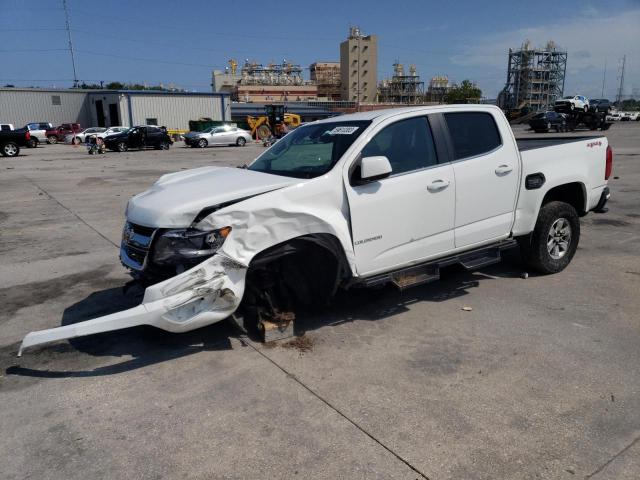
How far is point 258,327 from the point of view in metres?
4.39

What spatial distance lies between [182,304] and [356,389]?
137 cm

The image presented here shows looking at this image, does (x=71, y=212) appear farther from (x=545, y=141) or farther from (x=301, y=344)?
(x=545, y=141)

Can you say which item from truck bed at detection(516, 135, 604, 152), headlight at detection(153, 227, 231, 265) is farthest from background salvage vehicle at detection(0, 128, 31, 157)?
headlight at detection(153, 227, 231, 265)

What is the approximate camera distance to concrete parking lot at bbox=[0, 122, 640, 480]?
283cm

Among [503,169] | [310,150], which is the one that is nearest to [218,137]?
[310,150]

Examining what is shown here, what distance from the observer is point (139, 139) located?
3444cm

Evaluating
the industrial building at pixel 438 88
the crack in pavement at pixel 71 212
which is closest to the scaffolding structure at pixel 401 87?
the industrial building at pixel 438 88

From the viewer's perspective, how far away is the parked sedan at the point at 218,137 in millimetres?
37500

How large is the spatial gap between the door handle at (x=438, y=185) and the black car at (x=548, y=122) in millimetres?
40094

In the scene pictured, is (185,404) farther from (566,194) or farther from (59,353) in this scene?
(566,194)

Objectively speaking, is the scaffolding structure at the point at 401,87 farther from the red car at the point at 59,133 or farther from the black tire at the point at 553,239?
the black tire at the point at 553,239

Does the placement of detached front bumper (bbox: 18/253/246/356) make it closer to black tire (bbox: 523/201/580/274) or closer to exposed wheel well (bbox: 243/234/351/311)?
exposed wheel well (bbox: 243/234/351/311)

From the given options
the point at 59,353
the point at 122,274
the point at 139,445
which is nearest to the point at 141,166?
the point at 122,274

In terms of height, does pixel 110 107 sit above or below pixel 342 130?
above
